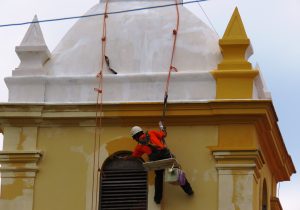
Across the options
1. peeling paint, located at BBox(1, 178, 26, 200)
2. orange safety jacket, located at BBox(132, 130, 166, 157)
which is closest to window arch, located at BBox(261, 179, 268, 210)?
orange safety jacket, located at BBox(132, 130, 166, 157)

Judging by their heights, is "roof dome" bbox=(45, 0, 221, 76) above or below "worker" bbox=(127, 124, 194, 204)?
above

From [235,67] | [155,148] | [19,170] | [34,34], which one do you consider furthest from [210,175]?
[34,34]

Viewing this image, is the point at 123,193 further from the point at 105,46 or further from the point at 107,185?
the point at 105,46

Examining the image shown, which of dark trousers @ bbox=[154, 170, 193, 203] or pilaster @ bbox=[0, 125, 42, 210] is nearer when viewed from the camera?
dark trousers @ bbox=[154, 170, 193, 203]

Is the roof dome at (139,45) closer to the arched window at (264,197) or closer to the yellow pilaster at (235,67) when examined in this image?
the yellow pilaster at (235,67)

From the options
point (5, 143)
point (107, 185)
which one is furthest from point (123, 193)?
point (5, 143)

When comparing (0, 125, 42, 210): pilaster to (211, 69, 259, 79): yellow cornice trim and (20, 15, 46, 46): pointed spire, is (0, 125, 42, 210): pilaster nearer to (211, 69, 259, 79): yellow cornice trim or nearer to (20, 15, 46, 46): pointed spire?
(20, 15, 46, 46): pointed spire

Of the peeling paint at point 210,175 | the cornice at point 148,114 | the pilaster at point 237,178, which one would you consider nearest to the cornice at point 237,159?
the pilaster at point 237,178

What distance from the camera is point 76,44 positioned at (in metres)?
29.8

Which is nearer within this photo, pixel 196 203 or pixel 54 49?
pixel 196 203

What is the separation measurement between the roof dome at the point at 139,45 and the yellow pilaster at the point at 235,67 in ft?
1.13

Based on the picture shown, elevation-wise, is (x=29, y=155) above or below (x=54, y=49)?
below

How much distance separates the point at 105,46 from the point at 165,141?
2.27 m

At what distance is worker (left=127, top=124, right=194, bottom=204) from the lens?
27844 mm
